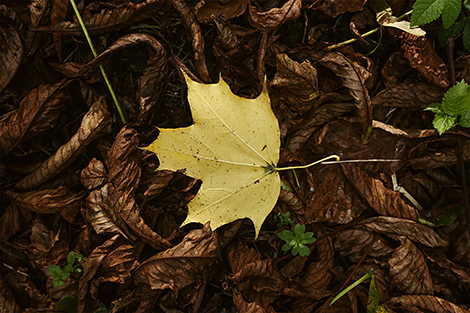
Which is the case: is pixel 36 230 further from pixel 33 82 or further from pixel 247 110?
pixel 247 110

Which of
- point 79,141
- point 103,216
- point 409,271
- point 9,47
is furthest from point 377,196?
point 9,47

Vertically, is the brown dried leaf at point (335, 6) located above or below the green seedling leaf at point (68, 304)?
above

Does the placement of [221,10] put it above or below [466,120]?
above

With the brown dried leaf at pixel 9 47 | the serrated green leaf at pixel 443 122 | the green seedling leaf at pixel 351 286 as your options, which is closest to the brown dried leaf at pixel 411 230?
the green seedling leaf at pixel 351 286

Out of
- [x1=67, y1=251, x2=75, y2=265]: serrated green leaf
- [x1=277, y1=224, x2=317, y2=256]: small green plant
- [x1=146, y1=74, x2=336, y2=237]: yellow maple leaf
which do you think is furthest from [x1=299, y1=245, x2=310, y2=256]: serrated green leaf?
[x1=67, y1=251, x2=75, y2=265]: serrated green leaf

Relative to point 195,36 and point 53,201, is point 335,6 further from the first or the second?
point 53,201

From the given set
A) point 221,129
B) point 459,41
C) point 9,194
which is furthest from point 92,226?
point 459,41

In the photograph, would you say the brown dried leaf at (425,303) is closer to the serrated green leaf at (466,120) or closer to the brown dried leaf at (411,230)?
the brown dried leaf at (411,230)
